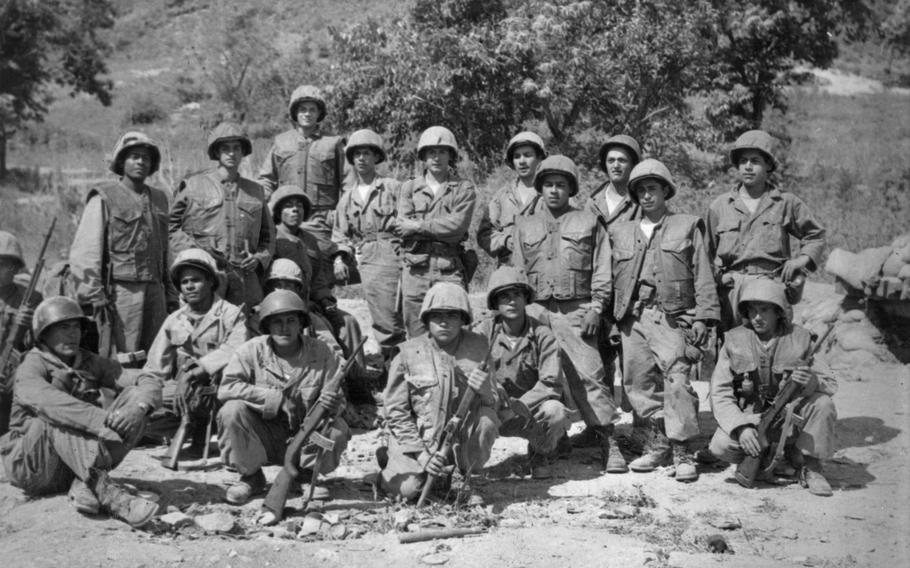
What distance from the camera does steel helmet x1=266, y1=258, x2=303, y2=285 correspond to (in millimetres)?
7859

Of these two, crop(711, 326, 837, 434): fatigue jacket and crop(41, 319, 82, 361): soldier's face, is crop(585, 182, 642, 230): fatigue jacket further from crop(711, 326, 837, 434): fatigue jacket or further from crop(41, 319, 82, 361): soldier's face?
crop(41, 319, 82, 361): soldier's face

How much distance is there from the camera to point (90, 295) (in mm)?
7480

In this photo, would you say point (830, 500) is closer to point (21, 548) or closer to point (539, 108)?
point (21, 548)

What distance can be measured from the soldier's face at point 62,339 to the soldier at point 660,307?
383cm

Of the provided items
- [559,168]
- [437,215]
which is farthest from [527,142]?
[437,215]

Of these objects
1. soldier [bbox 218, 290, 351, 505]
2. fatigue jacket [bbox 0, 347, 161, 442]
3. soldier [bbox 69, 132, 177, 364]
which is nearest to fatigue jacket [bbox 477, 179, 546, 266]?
soldier [bbox 218, 290, 351, 505]

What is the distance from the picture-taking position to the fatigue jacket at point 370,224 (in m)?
8.53

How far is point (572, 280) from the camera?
7.66m

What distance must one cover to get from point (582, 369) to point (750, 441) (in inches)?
51.7

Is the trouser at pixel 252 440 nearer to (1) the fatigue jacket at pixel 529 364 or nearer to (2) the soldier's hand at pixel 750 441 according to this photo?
(1) the fatigue jacket at pixel 529 364

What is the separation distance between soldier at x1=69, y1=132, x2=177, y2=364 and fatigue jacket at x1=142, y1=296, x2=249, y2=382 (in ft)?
0.82

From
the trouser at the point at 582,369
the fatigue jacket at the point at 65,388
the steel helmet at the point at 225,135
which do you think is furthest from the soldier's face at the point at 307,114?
the fatigue jacket at the point at 65,388

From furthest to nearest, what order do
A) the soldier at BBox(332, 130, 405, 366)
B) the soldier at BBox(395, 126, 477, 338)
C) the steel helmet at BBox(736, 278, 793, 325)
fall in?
the soldier at BBox(332, 130, 405, 366)
the soldier at BBox(395, 126, 477, 338)
the steel helmet at BBox(736, 278, 793, 325)

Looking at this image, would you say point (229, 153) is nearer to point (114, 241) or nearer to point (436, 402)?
point (114, 241)
